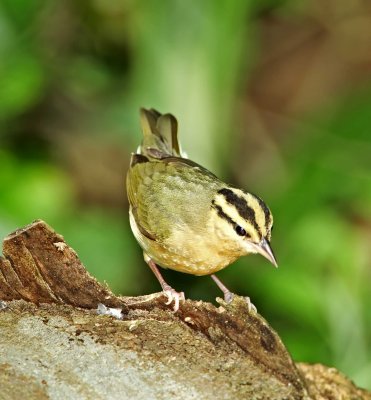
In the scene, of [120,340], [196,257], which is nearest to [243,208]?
[196,257]

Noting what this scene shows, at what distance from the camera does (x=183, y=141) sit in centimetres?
655

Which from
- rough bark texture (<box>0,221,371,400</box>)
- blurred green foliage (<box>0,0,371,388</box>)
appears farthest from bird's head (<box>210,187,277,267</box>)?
blurred green foliage (<box>0,0,371,388</box>)

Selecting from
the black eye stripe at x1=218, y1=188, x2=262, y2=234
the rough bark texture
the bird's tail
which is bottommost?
the rough bark texture

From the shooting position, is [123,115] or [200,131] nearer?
[200,131]

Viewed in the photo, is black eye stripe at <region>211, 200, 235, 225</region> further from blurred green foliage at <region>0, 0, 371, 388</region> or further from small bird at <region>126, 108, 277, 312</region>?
blurred green foliage at <region>0, 0, 371, 388</region>

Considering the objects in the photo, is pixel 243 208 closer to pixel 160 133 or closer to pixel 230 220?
pixel 230 220

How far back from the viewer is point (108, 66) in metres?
7.35

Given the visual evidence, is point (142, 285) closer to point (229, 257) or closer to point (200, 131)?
point (200, 131)

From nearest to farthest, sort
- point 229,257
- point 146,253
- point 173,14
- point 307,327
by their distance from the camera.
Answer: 1. point 229,257
2. point 146,253
3. point 307,327
4. point 173,14

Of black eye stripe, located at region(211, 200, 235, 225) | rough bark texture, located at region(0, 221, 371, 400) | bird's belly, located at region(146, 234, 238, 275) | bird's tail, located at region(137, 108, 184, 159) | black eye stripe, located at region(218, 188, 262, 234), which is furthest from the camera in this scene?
bird's tail, located at region(137, 108, 184, 159)

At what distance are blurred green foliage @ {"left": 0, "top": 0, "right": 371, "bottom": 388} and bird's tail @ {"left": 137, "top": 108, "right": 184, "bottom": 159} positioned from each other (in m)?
0.47

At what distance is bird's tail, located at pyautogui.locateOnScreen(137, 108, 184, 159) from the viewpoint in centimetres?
598

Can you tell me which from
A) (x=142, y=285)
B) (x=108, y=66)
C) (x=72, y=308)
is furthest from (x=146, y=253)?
(x=108, y=66)

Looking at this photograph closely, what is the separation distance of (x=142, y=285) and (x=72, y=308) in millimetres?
2947
